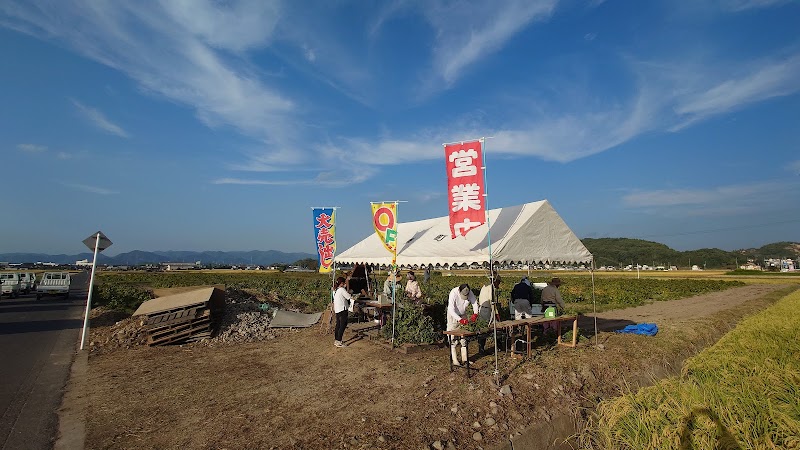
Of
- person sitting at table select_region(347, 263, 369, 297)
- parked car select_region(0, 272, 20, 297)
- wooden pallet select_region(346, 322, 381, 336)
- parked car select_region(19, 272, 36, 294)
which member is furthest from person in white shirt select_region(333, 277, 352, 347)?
parked car select_region(19, 272, 36, 294)

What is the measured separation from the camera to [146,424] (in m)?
5.61

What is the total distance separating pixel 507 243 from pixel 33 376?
32.2 feet

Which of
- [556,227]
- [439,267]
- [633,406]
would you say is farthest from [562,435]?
[556,227]

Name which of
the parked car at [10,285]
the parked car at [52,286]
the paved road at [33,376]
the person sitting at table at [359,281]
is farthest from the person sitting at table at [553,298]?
the parked car at [10,285]

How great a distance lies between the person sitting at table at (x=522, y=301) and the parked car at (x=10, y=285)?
34890 mm

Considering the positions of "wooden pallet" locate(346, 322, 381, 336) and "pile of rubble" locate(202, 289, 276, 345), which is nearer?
"wooden pallet" locate(346, 322, 381, 336)

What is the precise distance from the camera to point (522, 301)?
9.61 meters

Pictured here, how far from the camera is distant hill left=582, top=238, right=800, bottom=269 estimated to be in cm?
13225

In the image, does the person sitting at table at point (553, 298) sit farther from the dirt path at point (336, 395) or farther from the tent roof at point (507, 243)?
the dirt path at point (336, 395)

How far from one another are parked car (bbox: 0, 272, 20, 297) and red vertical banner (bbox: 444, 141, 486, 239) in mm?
34762

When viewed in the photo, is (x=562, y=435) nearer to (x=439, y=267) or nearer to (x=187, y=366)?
(x=439, y=267)

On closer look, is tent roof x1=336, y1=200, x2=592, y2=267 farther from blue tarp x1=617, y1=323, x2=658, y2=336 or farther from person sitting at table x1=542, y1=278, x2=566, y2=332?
blue tarp x1=617, y1=323, x2=658, y2=336

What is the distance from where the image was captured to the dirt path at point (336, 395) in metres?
5.15

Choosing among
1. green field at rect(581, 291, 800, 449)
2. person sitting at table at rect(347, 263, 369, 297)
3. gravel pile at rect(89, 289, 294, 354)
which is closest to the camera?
green field at rect(581, 291, 800, 449)
